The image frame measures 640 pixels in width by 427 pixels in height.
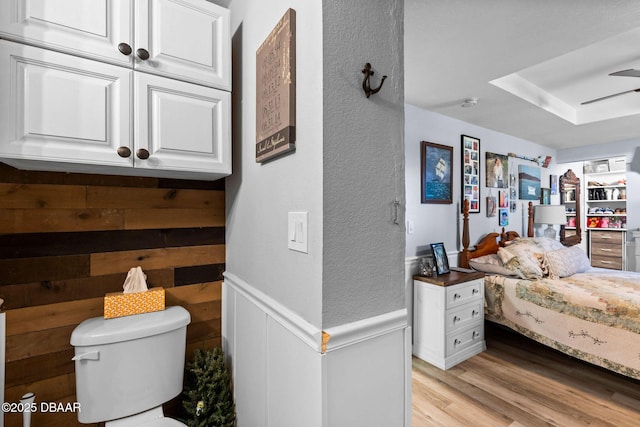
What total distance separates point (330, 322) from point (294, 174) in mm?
451

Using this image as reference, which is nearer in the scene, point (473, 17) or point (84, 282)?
point (84, 282)

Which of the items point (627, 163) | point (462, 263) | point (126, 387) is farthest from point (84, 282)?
point (627, 163)

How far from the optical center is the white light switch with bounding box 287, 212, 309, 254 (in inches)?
34.3

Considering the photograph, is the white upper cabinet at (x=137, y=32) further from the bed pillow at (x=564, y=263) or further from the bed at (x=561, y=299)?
the bed pillow at (x=564, y=263)

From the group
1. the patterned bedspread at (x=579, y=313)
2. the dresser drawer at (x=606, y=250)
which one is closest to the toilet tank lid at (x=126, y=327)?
the patterned bedspread at (x=579, y=313)

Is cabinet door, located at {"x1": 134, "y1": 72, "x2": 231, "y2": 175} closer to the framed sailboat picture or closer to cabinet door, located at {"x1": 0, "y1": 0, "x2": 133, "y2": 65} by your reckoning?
cabinet door, located at {"x1": 0, "y1": 0, "x2": 133, "y2": 65}

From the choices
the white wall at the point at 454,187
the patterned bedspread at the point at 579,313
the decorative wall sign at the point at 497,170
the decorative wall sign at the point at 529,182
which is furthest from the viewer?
the decorative wall sign at the point at 529,182

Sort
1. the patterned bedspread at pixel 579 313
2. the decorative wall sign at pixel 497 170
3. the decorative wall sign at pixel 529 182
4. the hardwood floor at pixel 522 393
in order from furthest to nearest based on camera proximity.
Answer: the decorative wall sign at pixel 529 182 → the decorative wall sign at pixel 497 170 → the patterned bedspread at pixel 579 313 → the hardwood floor at pixel 522 393

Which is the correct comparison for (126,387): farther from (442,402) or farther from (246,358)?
(442,402)

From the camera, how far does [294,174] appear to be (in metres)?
0.95

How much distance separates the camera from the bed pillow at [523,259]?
2.83 m

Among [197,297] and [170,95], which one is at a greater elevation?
[170,95]

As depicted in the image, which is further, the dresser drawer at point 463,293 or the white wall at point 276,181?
the dresser drawer at point 463,293

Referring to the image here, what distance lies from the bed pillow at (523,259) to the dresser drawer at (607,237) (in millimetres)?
2595
